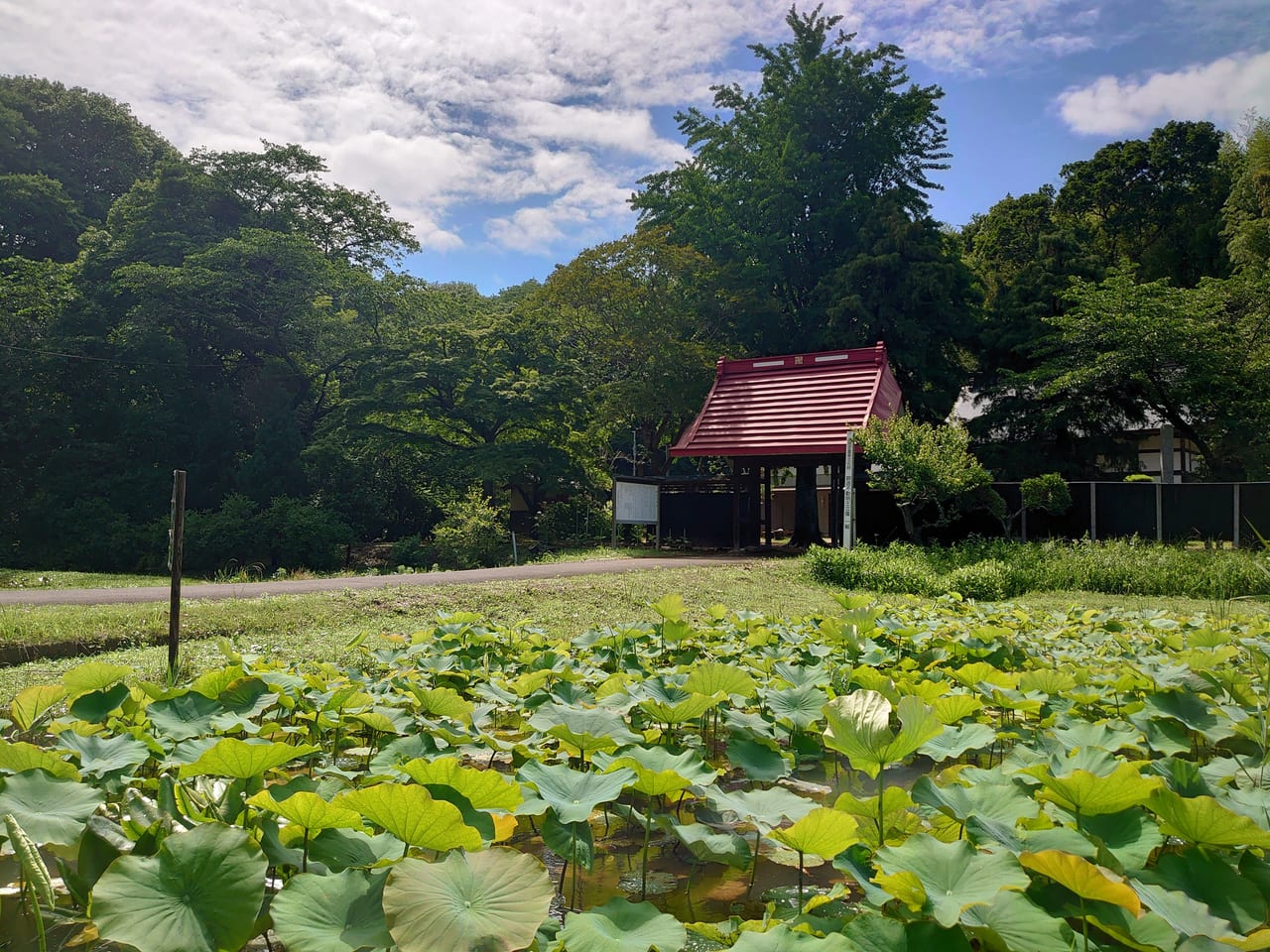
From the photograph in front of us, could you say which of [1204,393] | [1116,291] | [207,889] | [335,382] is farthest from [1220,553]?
[335,382]

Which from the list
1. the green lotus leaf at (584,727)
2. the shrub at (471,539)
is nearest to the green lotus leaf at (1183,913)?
the green lotus leaf at (584,727)

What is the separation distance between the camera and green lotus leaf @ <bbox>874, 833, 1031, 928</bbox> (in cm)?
115

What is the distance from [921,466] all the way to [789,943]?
1152 cm

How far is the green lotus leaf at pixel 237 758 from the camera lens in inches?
60.9

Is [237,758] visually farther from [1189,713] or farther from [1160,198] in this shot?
[1160,198]

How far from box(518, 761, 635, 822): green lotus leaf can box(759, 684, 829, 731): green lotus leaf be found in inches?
36.6

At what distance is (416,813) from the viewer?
1.26 meters

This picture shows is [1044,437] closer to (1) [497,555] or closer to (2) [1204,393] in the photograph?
(2) [1204,393]

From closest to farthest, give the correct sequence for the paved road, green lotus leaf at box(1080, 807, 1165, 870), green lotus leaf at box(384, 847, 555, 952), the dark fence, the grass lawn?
green lotus leaf at box(384, 847, 555, 952)
green lotus leaf at box(1080, 807, 1165, 870)
the grass lawn
the paved road
the dark fence

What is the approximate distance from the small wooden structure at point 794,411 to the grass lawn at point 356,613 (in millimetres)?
5326

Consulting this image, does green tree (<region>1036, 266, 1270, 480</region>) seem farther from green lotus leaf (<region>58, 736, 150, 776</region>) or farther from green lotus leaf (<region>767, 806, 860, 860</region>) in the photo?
green lotus leaf (<region>58, 736, 150, 776</region>)

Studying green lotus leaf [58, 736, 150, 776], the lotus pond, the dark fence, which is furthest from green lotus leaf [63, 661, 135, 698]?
the dark fence

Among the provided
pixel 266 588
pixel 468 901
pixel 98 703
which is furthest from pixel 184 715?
pixel 266 588

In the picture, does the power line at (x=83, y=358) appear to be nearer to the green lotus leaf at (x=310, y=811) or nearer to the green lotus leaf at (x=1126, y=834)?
the green lotus leaf at (x=310, y=811)
